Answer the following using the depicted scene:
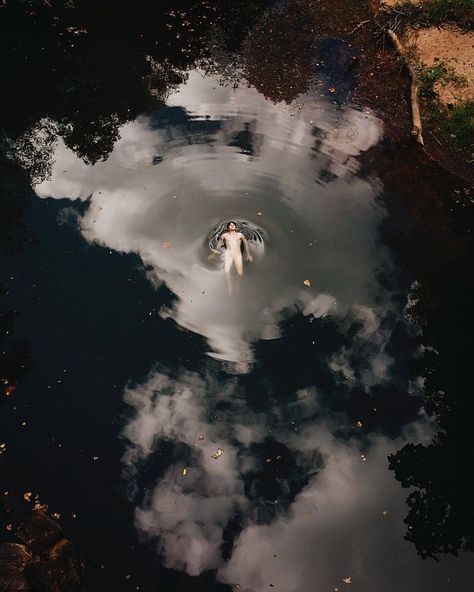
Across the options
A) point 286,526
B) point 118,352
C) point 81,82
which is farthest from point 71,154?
point 286,526

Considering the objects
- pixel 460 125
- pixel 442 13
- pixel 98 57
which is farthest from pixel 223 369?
pixel 442 13

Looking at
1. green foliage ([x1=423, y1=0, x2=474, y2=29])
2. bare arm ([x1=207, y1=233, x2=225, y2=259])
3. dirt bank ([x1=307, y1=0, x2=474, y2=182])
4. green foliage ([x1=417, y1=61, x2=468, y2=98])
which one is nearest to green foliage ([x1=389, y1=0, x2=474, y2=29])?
green foliage ([x1=423, y1=0, x2=474, y2=29])

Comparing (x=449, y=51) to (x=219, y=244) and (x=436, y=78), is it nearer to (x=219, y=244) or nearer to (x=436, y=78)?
(x=436, y=78)

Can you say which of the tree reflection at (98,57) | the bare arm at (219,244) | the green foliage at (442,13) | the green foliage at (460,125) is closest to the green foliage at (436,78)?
the green foliage at (460,125)

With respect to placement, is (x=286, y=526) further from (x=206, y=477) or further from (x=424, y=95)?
(x=424, y=95)

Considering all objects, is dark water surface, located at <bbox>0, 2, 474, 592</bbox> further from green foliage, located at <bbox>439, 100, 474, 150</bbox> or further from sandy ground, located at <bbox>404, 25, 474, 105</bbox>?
sandy ground, located at <bbox>404, 25, 474, 105</bbox>
